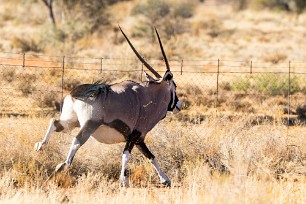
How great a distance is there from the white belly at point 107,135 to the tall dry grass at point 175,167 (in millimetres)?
579

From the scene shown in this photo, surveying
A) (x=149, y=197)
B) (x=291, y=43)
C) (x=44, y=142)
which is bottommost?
(x=149, y=197)

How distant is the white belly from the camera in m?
10.2

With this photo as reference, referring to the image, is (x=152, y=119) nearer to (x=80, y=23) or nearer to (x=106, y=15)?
(x=80, y=23)

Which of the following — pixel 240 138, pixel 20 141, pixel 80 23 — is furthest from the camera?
pixel 80 23

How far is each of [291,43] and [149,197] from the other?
37186 mm

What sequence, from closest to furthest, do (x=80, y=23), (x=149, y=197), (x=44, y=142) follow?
(x=149, y=197), (x=44, y=142), (x=80, y=23)

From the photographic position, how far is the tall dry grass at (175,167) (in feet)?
28.8

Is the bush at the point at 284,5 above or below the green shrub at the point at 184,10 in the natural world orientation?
above

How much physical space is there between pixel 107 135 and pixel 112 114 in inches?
13.1

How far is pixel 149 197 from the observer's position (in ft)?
31.6

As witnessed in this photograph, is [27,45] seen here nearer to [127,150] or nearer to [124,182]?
[127,150]

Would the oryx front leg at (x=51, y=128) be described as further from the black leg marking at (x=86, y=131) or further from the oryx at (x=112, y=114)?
the black leg marking at (x=86, y=131)

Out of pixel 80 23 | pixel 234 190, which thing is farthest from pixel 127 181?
pixel 80 23

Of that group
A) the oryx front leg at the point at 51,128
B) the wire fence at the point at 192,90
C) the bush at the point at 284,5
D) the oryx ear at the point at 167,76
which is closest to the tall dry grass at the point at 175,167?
the oryx front leg at the point at 51,128
